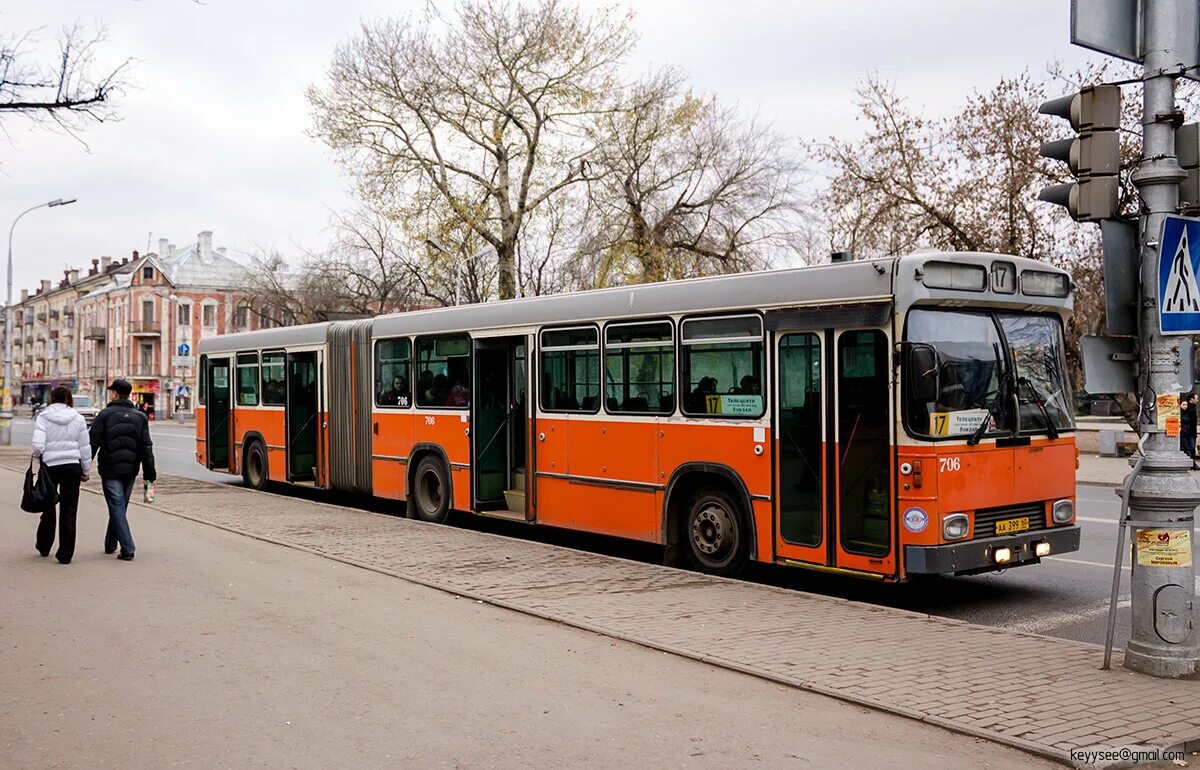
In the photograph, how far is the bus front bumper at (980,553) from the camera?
8.87 metres

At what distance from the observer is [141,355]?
93.1m

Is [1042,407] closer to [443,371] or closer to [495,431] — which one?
[495,431]

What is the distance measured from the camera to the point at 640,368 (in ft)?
38.9

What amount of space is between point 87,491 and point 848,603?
1490cm

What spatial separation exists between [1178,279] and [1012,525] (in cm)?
322

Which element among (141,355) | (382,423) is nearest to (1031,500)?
(382,423)

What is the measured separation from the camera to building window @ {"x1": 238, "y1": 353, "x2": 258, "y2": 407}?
819 inches

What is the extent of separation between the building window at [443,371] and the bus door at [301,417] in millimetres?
3943

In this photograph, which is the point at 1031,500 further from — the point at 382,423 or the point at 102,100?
the point at 382,423

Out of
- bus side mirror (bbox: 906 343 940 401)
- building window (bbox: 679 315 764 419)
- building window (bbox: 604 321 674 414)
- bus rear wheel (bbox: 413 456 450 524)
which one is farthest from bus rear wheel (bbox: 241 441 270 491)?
bus side mirror (bbox: 906 343 940 401)

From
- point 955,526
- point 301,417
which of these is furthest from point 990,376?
point 301,417

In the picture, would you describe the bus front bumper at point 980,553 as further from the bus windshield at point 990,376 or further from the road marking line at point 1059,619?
the bus windshield at point 990,376

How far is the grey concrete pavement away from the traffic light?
334 centimetres

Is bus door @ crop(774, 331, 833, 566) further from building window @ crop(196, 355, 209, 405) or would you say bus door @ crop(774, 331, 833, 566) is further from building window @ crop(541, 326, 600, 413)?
building window @ crop(196, 355, 209, 405)
